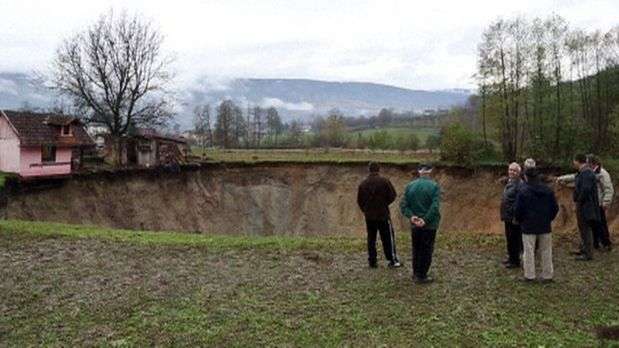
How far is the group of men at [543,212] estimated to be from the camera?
1187cm

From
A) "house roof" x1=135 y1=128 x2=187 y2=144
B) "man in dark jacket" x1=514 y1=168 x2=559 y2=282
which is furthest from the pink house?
"man in dark jacket" x1=514 y1=168 x2=559 y2=282

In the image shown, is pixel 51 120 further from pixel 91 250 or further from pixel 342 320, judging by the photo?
pixel 342 320

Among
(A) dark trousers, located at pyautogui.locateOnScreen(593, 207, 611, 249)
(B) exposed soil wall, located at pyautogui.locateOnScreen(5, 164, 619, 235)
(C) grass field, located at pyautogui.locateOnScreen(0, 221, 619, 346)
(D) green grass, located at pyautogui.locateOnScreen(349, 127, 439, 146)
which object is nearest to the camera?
(C) grass field, located at pyautogui.locateOnScreen(0, 221, 619, 346)

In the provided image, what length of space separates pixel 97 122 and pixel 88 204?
16.4 metres

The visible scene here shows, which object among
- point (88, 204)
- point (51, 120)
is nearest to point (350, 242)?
point (88, 204)

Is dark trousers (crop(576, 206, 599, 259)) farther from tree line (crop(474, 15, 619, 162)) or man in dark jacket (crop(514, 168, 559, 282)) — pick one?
tree line (crop(474, 15, 619, 162))

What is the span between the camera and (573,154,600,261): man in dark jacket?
13.9 m

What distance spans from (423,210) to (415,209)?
0.52ft

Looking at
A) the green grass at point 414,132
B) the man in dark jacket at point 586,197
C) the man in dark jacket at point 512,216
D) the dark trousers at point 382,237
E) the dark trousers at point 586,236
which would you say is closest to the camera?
the man in dark jacket at point 512,216

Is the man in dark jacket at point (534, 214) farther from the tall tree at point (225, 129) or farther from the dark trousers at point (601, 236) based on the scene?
the tall tree at point (225, 129)

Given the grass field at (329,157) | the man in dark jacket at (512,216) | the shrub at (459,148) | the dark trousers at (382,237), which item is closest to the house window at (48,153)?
the grass field at (329,157)

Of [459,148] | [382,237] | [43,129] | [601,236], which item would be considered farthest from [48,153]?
[601,236]

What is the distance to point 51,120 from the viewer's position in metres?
32.9

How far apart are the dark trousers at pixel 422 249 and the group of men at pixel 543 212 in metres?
1.85
